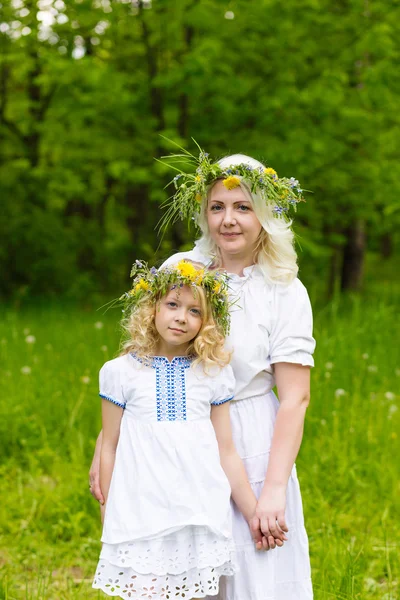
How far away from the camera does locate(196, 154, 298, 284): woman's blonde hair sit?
2.42 metres

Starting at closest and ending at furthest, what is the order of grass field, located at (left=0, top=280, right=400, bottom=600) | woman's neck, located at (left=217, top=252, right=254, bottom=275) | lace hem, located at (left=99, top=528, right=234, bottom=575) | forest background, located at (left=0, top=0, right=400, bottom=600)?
1. lace hem, located at (left=99, top=528, right=234, bottom=575)
2. woman's neck, located at (left=217, top=252, right=254, bottom=275)
3. grass field, located at (left=0, top=280, right=400, bottom=600)
4. forest background, located at (left=0, top=0, right=400, bottom=600)

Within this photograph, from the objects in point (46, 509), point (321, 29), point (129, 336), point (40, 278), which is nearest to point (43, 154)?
point (40, 278)

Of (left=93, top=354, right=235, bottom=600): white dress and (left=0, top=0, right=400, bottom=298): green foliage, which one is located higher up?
(left=0, top=0, right=400, bottom=298): green foliage

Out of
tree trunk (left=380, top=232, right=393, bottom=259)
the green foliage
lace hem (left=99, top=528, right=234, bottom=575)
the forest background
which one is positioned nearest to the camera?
lace hem (left=99, top=528, right=234, bottom=575)

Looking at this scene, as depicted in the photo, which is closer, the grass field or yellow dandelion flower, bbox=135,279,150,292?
yellow dandelion flower, bbox=135,279,150,292

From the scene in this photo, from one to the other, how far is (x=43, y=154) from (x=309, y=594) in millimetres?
12568

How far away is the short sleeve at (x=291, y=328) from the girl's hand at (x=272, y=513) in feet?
1.32

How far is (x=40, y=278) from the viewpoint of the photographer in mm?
11312

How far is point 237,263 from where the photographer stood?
253cm

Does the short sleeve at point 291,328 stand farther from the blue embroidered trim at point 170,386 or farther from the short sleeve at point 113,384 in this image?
the short sleeve at point 113,384

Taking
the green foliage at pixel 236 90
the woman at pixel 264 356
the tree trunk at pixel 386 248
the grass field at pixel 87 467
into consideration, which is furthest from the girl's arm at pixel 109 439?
the tree trunk at pixel 386 248

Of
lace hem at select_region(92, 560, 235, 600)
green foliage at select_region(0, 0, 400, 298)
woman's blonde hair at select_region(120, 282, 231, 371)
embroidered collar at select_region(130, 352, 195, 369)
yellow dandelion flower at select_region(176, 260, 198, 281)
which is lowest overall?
lace hem at select_region(92, 560, 235, 600)

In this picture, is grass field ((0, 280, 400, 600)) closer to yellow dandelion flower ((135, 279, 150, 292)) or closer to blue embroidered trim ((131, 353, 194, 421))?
blue embroidered trim ((131, 353, 194, 421))

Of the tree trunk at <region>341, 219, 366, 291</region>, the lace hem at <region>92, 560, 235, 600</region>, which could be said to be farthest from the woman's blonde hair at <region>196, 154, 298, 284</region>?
the tree trunk at <region>341, 219, 366, 291</region>
